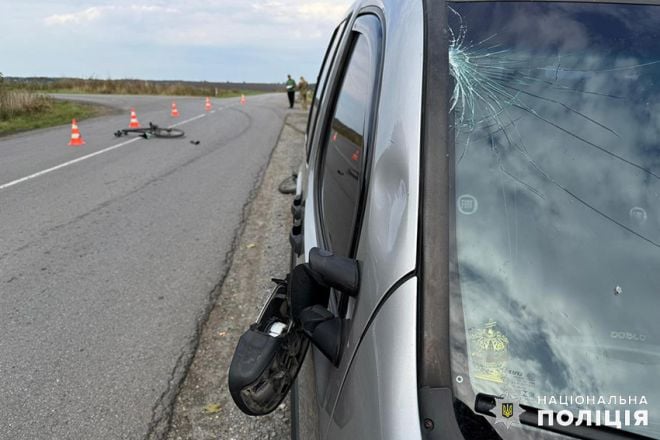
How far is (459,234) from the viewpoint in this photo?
1283mm

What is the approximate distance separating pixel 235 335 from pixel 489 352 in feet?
8.96

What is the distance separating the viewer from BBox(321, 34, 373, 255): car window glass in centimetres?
172

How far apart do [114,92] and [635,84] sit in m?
47.0

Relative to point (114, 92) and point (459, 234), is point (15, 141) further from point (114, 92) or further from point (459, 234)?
point (114, 92)

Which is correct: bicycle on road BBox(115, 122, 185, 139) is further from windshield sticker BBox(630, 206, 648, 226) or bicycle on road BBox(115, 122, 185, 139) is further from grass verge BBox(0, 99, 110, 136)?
windshield sticker BBox(630, 206, 648, 226)

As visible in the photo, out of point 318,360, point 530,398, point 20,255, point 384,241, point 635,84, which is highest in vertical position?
point 635,84

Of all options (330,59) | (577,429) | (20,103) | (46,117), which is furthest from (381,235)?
(20,103)

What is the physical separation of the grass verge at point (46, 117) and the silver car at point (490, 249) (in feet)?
53.7

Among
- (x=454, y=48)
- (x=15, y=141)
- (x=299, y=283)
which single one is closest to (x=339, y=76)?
(x=454, y=48)

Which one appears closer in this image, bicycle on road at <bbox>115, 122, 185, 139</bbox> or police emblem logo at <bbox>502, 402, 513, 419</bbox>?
police emblem logo at <bbox>502, 402, 513, 419</bbox>

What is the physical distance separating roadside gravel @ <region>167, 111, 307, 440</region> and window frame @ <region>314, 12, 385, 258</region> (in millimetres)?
1242

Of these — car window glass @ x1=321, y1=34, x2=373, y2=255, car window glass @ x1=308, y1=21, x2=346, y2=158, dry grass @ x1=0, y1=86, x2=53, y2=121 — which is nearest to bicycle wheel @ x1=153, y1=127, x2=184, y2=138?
dry grass @ x1=0, y1=86, x2=53, y2=121

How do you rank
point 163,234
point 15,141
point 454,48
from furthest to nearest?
1. point 15,141
2. point 163,234
3. point 454,48

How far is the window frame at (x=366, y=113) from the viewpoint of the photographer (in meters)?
1.57
